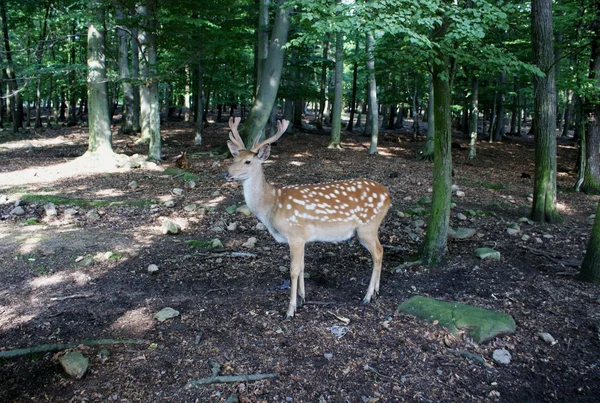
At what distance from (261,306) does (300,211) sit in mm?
1064

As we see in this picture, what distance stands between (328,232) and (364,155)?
11191 millimetres

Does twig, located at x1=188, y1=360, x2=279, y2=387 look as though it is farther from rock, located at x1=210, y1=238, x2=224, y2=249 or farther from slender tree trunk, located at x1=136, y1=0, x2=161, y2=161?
slender tree trunk, located at x1=136, y1=0, x2=161, y2=161

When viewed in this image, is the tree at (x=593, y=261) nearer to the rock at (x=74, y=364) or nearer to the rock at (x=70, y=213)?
the rock at (x=74, y=364)

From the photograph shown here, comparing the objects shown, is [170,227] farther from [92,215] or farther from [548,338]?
[548,338]

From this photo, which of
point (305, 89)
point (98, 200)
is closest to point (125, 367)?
point (98, 200)

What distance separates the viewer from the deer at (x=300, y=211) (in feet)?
14.8

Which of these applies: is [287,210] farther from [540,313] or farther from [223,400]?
[540,313]

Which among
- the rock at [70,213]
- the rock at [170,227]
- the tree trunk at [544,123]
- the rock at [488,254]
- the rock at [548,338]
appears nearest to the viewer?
the rock at [548,338]

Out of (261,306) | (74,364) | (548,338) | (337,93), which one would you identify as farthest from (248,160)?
(337,93)

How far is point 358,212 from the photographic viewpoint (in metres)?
4.76

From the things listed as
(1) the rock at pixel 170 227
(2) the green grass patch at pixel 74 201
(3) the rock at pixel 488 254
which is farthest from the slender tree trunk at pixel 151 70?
(3) the rock at pixel 488 254

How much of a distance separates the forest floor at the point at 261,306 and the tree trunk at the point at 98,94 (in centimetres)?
318

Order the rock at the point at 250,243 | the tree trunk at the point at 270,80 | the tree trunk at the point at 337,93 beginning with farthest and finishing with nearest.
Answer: the tree trunk at the point at 337,93 < the tree trunk at the point at 270,80 < the rock at the point at 250,243

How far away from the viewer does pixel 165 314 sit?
4.18 metres
